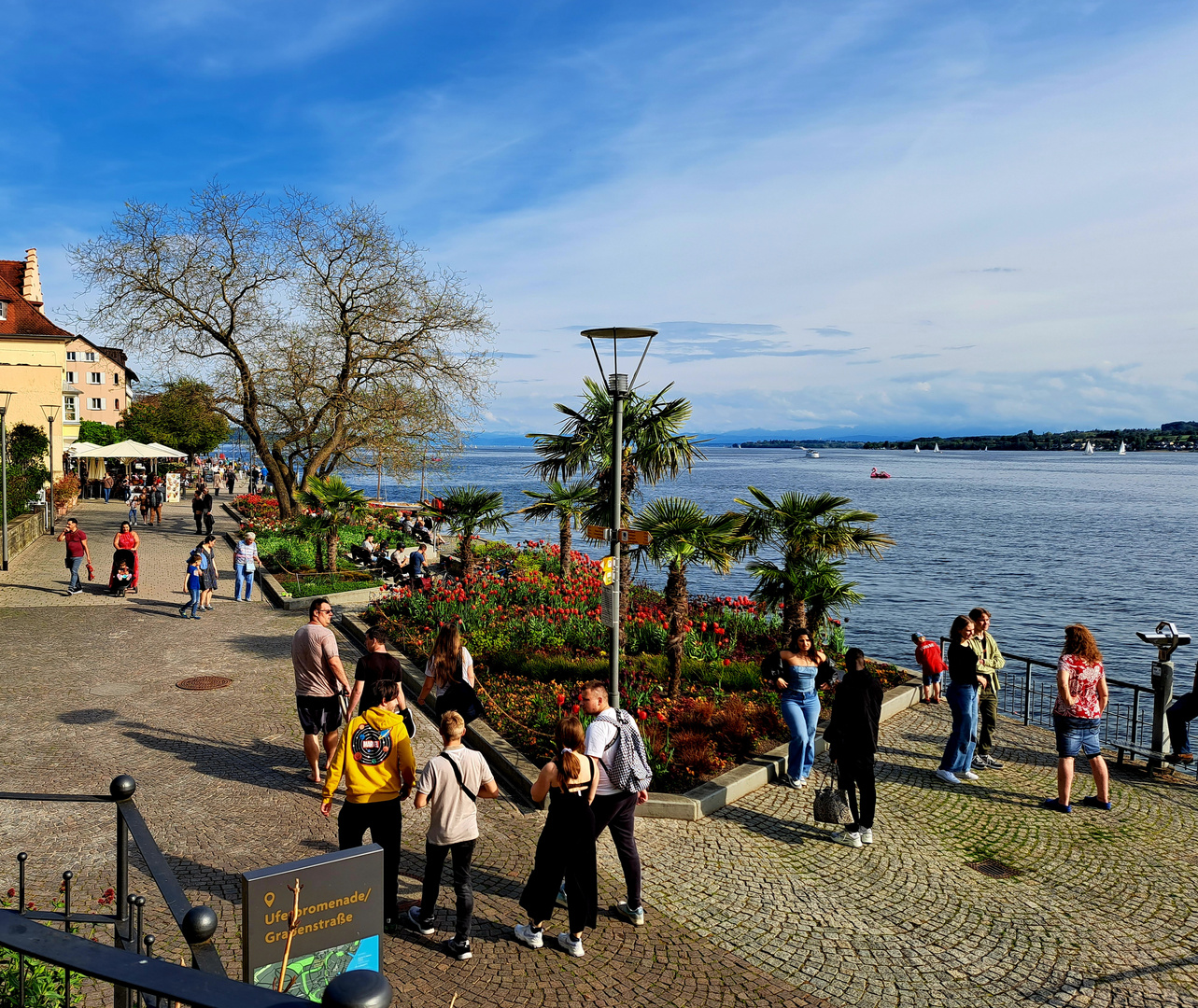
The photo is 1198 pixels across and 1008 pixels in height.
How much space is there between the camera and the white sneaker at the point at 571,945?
5883mm

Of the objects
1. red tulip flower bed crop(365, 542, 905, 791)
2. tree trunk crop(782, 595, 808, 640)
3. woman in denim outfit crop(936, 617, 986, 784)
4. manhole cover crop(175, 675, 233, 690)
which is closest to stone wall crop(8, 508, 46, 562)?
red tulip flower bed crop(365, 542, 905, 791)

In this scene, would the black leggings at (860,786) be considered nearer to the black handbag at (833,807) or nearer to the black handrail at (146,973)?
the black handbag at (833,807)

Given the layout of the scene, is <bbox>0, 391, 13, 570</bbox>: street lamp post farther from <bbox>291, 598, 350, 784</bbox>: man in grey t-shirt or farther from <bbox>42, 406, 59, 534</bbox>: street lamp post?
<bbox>291, 598, 350, 784</bbox>: man in grey t-shirt

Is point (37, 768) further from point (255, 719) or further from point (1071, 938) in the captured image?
point (1071, 938)

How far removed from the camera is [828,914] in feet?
21.5

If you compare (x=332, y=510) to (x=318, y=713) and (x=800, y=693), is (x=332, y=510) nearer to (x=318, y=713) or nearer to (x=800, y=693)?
(x=318, y=713)

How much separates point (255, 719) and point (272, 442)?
81.5 ft

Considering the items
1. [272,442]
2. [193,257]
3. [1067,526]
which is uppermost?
[193,257]

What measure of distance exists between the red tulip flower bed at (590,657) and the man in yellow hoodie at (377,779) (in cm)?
332

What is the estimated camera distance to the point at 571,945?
232 inches

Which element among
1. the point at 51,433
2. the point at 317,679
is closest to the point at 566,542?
the point at 317,679

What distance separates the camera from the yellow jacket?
19.6 ft

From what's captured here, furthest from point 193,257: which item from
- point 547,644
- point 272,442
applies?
point 547,644

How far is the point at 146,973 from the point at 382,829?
4.65 metres
